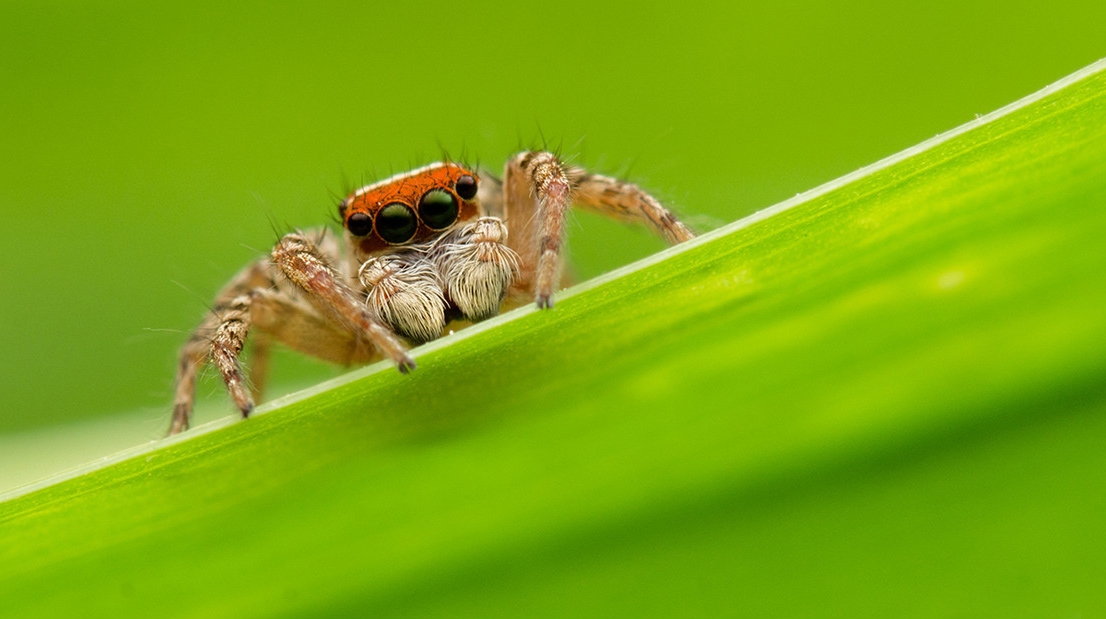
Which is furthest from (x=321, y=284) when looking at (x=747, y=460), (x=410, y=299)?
(x=747, y=460)

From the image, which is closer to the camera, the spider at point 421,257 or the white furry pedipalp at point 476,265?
the spider at point 421,257

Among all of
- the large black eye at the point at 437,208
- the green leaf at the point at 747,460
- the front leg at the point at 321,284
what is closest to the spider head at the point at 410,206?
the large black eye at the point at 437,208

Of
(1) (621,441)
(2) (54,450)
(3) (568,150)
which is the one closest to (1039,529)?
(1) (621,441)

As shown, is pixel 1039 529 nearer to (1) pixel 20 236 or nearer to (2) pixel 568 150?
(2) pixel 568 150

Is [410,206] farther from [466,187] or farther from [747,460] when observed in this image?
[747,460]

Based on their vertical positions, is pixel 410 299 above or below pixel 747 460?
above

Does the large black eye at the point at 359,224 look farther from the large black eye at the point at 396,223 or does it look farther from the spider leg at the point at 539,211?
the spider leg at the point at 539,211

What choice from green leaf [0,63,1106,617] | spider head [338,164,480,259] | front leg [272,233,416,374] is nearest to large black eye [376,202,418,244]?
spider head [338,164,480,259]
